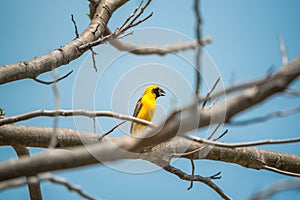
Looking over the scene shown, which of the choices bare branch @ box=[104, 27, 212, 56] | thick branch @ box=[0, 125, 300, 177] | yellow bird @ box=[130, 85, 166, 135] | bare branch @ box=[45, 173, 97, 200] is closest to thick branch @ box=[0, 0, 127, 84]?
thick branch @ box=[0, 125, 300, 177]

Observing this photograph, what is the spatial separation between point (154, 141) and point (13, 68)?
1.91 metres

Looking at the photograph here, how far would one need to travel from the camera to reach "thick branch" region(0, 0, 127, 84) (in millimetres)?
2902

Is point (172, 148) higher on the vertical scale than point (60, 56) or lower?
lower

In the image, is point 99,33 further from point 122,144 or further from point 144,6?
point 122,144

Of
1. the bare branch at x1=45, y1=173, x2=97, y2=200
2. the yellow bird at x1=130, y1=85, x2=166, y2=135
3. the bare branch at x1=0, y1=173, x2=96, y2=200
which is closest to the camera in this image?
the bare branch at x1=0, y1=173, x2=96, y2=200

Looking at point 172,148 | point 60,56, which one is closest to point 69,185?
point 172,148

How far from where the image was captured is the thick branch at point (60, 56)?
290 cm

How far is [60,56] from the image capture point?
3.15m

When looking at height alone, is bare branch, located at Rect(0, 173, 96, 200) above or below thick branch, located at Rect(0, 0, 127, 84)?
below

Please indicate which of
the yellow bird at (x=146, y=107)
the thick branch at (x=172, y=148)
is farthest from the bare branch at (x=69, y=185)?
the yellow bird at (x=146, y=107)

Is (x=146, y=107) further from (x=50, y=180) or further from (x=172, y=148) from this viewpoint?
(x=50, y=180)

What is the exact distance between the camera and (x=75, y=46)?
3.30m

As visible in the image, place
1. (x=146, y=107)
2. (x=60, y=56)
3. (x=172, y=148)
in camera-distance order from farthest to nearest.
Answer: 1. (x=146, y=107)
2. (x=60, y=56)
3. (x=172, y=148)

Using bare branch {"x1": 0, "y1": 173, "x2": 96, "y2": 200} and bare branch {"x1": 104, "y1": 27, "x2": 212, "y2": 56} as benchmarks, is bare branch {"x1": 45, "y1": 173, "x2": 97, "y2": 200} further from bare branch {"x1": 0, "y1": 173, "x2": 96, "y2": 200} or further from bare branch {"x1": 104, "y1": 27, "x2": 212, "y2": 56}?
bare branch {"x1": 104, "y1": 27, "x2": 212, "y2": 56}
